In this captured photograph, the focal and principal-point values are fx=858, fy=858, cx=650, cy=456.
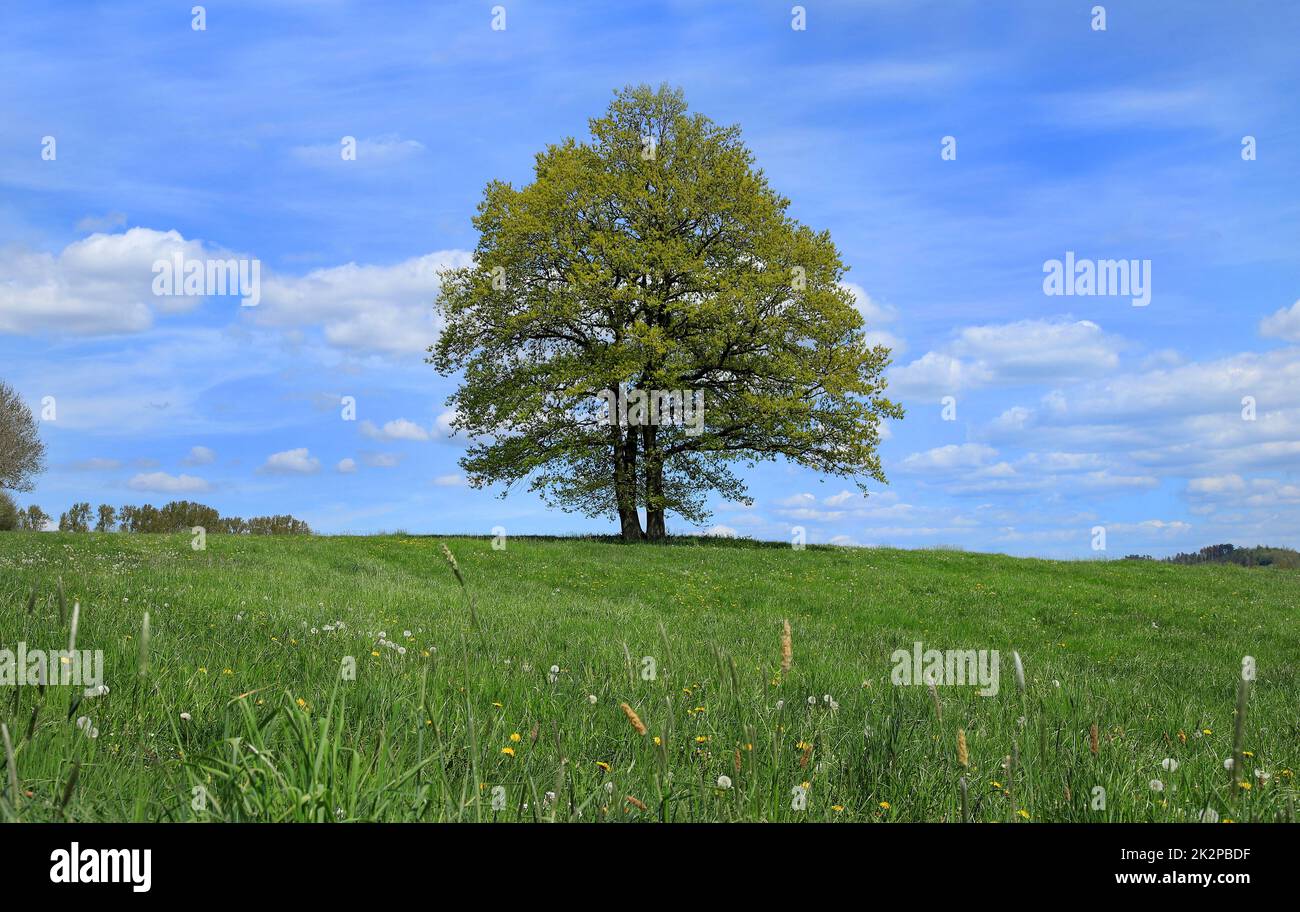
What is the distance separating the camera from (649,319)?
35.8 m

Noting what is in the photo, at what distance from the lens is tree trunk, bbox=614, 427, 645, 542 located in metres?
35.4

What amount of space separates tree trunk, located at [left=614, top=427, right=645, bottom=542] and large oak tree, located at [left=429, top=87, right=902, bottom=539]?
8cm

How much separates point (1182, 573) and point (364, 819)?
119ft

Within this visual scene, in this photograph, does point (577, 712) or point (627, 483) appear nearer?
point (577, 712)

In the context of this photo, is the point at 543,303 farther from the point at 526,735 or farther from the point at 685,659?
the point at 526,735

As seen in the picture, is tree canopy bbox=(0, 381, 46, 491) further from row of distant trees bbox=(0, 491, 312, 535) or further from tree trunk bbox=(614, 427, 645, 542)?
tree trunk bbox=(614, 427, 645, 542)

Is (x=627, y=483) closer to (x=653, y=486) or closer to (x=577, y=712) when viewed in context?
(x=653, y=486)

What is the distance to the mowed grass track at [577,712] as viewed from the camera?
9.46ft

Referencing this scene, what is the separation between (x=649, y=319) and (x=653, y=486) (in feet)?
22.9

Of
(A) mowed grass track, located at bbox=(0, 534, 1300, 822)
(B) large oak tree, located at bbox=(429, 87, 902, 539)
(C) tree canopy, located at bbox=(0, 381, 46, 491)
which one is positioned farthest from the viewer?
(C) tree canopy, located at bbox=(0, 381, 46, 491)
